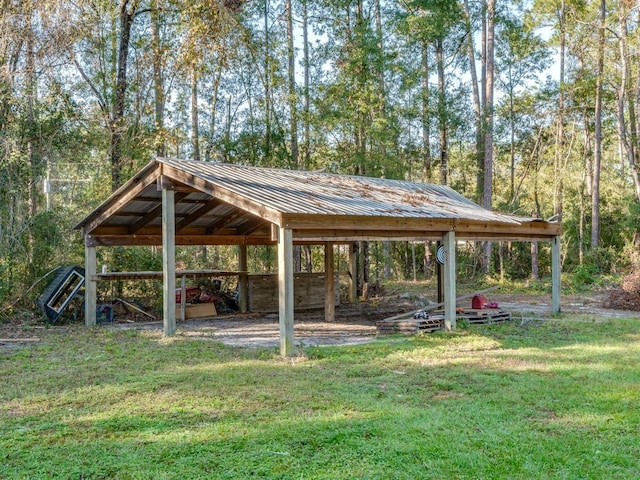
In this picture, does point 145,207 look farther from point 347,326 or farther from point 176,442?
point 176,442

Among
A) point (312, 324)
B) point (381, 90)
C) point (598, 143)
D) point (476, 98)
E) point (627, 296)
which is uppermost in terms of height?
point (476, 98)

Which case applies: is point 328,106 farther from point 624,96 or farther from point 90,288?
point 624,96

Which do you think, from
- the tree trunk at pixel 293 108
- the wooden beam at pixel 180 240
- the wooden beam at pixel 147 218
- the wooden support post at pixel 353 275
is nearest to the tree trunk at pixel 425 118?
the tree trunk at pixel 293 108

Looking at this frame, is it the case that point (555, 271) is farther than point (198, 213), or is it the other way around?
point (198, 213)

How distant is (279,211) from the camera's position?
24.1 ft

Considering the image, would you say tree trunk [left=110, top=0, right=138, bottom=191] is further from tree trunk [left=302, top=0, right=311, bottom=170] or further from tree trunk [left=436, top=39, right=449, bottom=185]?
tree trunk [left=436, top=39, right=449, bottom=185]

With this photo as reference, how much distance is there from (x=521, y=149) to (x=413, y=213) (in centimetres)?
1768

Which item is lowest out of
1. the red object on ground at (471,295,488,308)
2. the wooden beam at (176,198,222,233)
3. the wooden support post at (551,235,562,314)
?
the red object on ground at (471,295,488,308)

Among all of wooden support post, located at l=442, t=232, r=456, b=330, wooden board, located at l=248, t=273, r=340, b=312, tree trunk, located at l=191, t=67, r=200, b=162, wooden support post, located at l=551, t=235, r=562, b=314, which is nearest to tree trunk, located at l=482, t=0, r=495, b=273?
wooden support post, located at l=551, t=235, r=562, b=314

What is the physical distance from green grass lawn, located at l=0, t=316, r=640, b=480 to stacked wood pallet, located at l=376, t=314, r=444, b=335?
1333mm

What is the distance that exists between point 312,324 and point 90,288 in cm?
447

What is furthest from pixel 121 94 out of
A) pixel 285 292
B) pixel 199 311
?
pixel 285 292

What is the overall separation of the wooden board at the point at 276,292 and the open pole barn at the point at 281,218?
262mm

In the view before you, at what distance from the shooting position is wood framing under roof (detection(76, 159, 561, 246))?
26.7 feet
